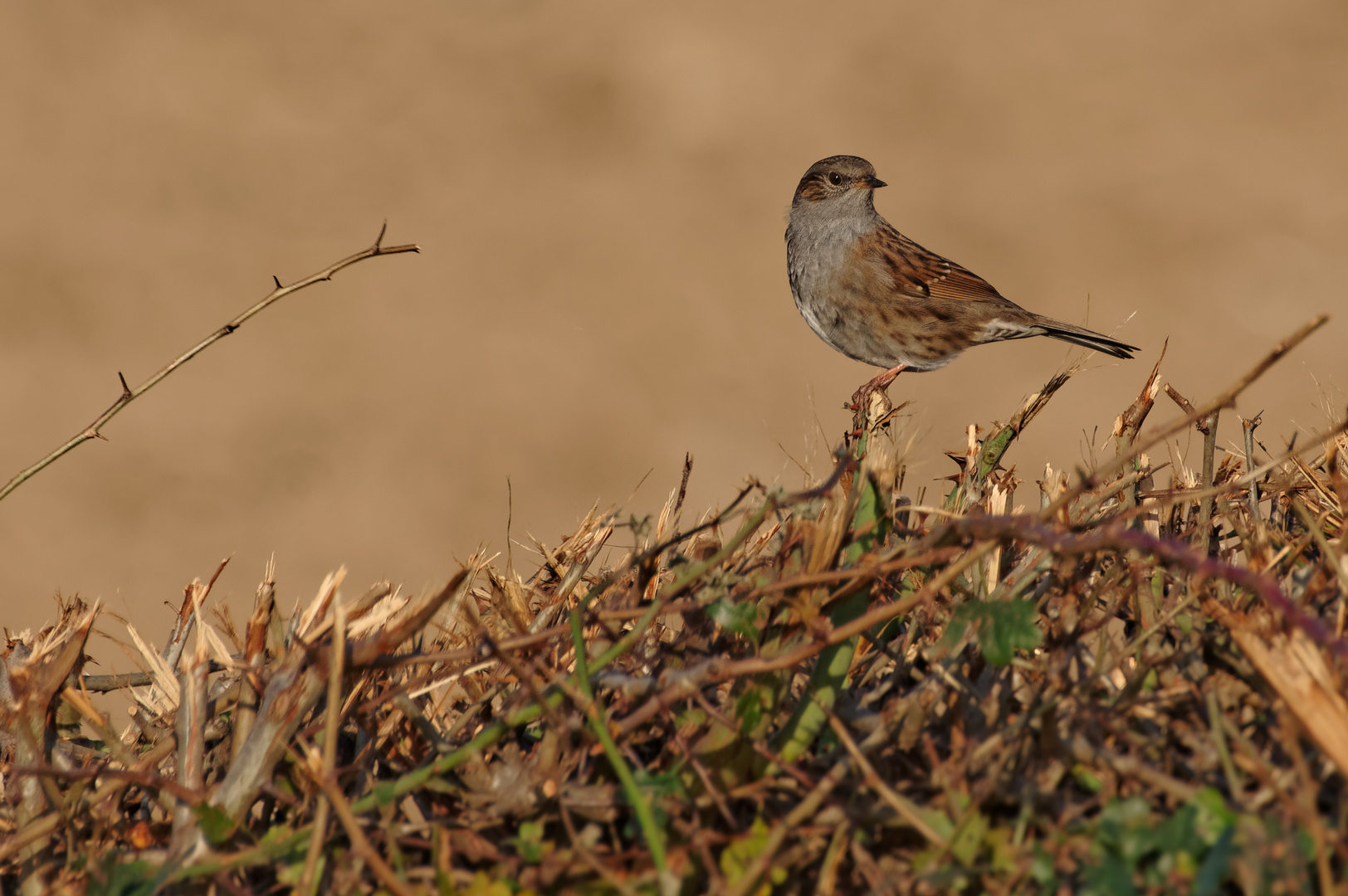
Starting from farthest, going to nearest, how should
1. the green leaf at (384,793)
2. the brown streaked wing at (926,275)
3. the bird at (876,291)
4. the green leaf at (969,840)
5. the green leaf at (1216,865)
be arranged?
the brown streaked wing at (926,275) < the bird at (876,291) < the green leaf at (384,793) < the green leaf at (969,840) < the green leaf at (1216,865)

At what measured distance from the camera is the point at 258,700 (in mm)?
1642

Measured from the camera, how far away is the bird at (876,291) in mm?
6730

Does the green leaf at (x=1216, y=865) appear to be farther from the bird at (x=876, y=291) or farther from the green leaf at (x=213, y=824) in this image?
the bird at (x=876, y=291)

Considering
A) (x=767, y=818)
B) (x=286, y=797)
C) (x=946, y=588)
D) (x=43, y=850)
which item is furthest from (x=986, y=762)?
(x=43, y=850)

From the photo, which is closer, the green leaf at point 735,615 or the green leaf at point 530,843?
the green leaf at point 530,843

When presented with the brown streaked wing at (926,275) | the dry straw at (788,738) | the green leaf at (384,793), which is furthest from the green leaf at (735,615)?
the brown streaked wing at (926,275)

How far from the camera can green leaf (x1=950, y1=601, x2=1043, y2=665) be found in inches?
53.5

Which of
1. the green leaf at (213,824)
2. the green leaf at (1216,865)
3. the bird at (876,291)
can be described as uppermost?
the bird at (876,291)

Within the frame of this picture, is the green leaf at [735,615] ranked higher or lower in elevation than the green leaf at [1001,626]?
higher

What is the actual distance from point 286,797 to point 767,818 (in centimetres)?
62

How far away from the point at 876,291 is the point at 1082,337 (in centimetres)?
119

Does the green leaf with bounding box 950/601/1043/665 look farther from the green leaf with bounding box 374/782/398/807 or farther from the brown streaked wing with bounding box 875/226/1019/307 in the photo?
the brown streaked wing with bounding box 875/226/1019/307

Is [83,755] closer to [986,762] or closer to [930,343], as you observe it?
[986,762]

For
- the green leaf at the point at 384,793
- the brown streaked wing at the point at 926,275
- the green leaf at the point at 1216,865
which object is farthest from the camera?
the brown streaked wing at the point at 926,275
